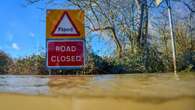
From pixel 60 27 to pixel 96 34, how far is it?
1.88 ft

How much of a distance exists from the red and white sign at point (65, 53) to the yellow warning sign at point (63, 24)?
1.9 inches

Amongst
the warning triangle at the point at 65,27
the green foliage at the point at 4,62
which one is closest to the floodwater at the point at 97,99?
the warning triangle at the point at 65,27

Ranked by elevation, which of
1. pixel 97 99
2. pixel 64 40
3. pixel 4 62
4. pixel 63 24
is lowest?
pixel 97 99

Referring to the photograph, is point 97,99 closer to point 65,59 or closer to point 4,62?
point 65,59

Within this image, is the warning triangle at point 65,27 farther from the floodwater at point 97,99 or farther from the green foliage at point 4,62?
the floodwater at point 97,99

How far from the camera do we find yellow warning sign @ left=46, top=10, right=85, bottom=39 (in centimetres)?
293

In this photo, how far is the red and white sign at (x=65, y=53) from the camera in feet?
9.89

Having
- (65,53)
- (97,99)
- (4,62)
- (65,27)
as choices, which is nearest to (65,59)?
(65,53)

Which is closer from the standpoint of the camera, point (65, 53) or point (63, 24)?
point (63, 24)

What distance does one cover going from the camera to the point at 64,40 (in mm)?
3014

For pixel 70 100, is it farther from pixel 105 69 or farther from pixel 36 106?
pixel 105 69

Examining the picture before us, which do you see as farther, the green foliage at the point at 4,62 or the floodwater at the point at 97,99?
the green foliage at the point at 4,62

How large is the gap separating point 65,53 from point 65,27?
8.3 inches

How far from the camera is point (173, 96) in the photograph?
1.90m
